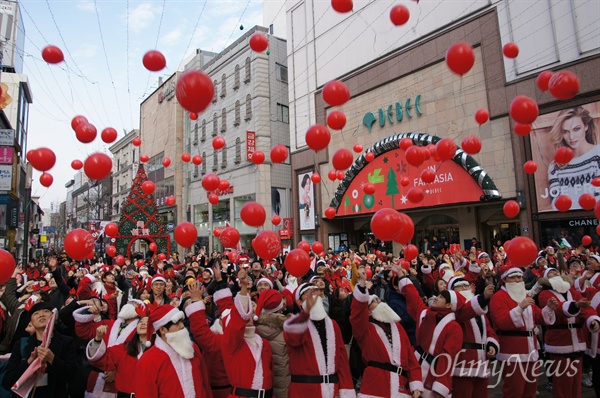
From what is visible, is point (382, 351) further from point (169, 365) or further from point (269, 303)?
point (169, 365)

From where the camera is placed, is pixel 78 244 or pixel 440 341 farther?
pixel 78 244

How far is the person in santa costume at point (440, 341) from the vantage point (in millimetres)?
4062

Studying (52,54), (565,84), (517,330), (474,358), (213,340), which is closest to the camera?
(213,340)

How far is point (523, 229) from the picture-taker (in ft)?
53.0

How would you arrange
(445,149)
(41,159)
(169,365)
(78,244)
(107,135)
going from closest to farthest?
(169,365)
(78,244)
(41,159)
(107,135)
(445,149)

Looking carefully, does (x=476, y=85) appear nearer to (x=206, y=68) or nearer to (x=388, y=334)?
(x=388, y=334)

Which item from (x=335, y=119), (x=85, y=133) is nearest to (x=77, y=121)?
(x=85, y=133)

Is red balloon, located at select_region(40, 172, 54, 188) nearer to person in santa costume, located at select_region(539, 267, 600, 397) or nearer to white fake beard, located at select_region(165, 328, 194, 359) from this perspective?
white fake beard, located at select_region(165, 328, 194, 359)

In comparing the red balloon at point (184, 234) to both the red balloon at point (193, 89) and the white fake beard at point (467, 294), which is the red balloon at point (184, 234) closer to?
the red balloon at point (193, 89)

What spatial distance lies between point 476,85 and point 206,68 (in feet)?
84.1

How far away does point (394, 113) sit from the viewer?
2122 cm

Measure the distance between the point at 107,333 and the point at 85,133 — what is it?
527 cm

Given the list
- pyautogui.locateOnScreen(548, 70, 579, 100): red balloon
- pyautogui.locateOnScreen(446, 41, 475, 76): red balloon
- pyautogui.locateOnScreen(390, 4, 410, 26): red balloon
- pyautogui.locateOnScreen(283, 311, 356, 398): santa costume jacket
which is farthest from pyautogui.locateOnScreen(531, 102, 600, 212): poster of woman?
pyautogui.locateOnScreen(283, 311, 356, 398): santa costume jacket

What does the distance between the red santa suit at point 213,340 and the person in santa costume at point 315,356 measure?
26.9 inches
